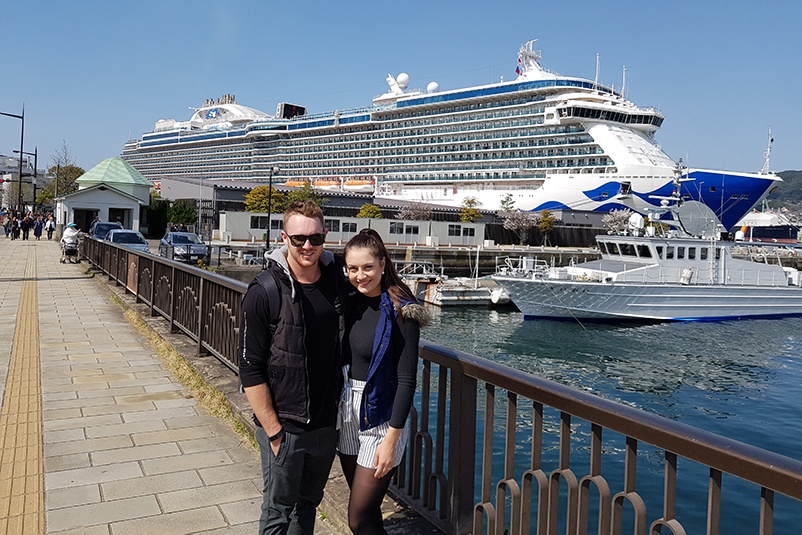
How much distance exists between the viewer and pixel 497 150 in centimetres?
7056

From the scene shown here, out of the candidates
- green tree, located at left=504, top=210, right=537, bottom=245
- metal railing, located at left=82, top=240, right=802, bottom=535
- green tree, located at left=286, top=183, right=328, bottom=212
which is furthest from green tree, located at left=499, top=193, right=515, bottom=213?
metal railing, located at left=82, top=240, right=802, bottom=535

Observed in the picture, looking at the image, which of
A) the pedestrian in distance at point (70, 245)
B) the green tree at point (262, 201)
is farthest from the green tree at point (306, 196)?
the pedestrian in distance at point (70, 245)

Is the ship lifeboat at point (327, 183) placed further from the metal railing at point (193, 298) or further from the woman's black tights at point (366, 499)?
the woman's black tights at point (366, 499)

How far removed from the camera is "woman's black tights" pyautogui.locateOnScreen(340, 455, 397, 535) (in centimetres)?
250

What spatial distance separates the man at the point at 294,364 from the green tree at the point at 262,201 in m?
48.0

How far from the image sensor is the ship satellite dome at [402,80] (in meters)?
84.2

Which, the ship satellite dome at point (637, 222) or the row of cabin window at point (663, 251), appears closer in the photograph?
the row of cabin window at point (663, 251)

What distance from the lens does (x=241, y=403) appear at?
4910 mm

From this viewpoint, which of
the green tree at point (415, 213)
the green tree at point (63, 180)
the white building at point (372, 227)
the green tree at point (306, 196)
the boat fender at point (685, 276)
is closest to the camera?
the boat fender at point (685, 276)

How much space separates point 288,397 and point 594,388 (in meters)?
13.6

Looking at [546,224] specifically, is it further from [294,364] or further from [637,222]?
[294,364]

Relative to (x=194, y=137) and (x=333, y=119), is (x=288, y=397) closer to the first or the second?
(x=333, y=119)

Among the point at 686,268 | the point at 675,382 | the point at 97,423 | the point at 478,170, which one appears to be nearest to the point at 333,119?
the point at 478,170

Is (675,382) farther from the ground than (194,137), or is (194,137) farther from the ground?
(194,137)
